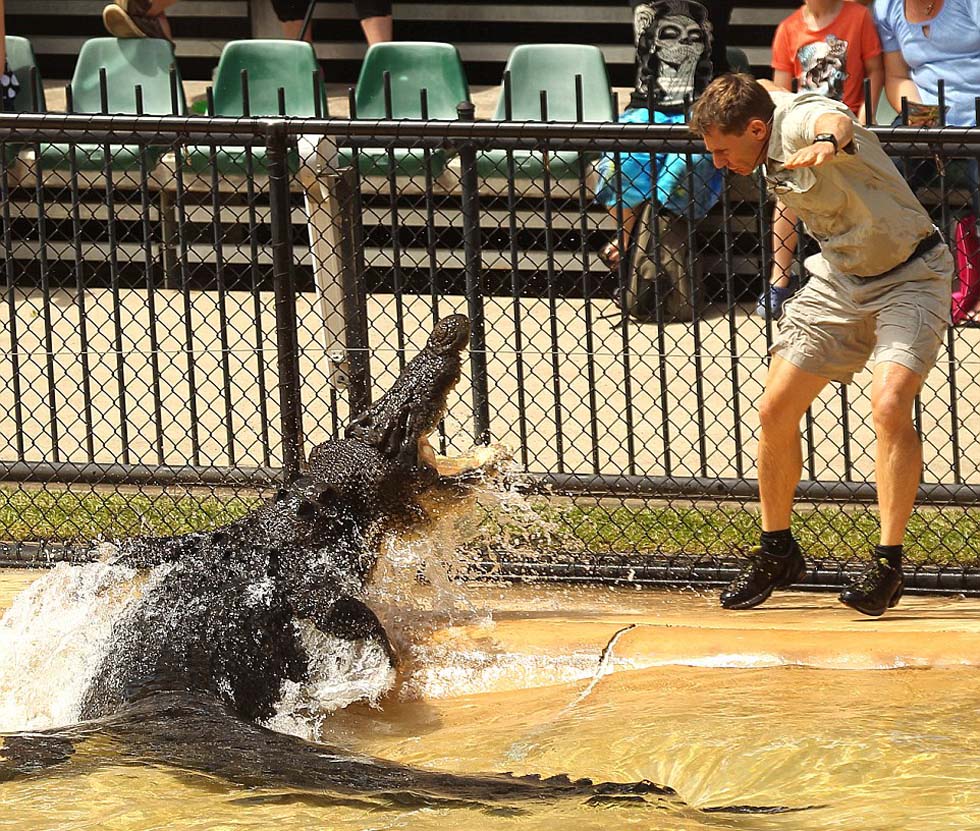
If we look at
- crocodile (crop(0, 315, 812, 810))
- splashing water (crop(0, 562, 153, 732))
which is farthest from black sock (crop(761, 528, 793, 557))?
splashing water (crop(0, 562, 153, 732))

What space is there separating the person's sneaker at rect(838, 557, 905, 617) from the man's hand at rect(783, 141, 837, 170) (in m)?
1.26

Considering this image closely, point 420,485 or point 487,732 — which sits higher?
point 420,485

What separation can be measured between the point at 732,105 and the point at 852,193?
1.47ft

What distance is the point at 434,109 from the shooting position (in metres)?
9.31

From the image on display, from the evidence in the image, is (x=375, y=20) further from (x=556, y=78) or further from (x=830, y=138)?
(x=830, y=138)

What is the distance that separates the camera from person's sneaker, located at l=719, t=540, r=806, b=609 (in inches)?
186

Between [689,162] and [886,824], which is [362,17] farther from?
[886,824]

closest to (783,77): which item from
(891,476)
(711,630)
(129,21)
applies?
(129,21)

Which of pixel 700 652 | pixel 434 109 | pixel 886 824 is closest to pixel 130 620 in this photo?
pixel 700 652

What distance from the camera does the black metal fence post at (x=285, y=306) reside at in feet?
17.6

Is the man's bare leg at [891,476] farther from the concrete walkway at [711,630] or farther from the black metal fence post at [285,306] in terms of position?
the black metal fence post at [285,306]

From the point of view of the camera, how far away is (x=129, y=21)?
9766mm

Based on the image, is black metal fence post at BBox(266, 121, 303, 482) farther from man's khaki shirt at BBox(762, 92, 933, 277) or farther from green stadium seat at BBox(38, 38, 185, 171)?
green stadium seat at BBox(38, 38, 185, 171)

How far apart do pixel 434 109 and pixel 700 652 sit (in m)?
5.92
